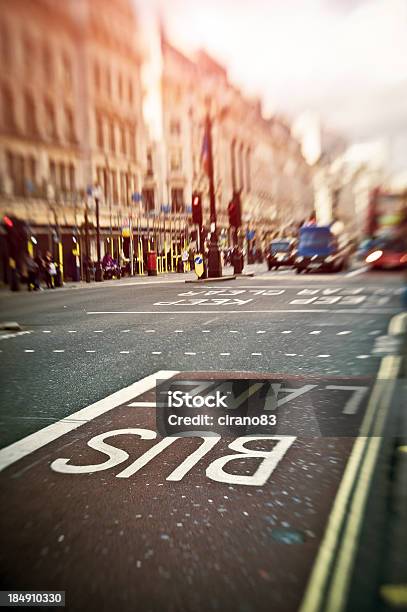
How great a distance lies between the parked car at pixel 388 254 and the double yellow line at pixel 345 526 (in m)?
0.75

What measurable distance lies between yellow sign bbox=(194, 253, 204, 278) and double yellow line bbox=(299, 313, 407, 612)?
1202 millimetres

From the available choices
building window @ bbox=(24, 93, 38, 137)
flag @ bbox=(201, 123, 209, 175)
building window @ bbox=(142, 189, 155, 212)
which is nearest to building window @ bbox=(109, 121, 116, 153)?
building window @ bbox=(24, 93, 38, 137)

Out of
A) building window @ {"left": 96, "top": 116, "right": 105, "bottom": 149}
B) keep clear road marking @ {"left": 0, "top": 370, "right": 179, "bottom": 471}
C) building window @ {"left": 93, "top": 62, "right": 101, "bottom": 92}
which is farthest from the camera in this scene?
keep clear road marking @ {"left": 0, "top": 370, "right": 179, "bottom": 471}

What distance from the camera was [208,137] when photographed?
327 cm

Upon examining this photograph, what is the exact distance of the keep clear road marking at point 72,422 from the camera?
2.35 meters

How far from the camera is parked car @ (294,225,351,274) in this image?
12.4 feet

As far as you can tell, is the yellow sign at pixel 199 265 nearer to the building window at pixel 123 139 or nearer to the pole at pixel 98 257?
the pole at pixel 98 257

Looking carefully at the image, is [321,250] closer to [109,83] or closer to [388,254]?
[388,254]

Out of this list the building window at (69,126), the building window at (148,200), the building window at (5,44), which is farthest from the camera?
the building window at (148,200)

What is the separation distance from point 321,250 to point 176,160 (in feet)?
4.72

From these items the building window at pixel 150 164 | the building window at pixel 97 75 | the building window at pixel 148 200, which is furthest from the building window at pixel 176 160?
the building window at pixel 97 75

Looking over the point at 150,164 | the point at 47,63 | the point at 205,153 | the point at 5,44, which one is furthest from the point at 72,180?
the point at 205,153

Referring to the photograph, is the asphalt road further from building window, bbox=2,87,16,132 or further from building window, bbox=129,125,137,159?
building window, bbox=2,87,16,132

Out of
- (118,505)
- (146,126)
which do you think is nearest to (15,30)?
(146,126)
